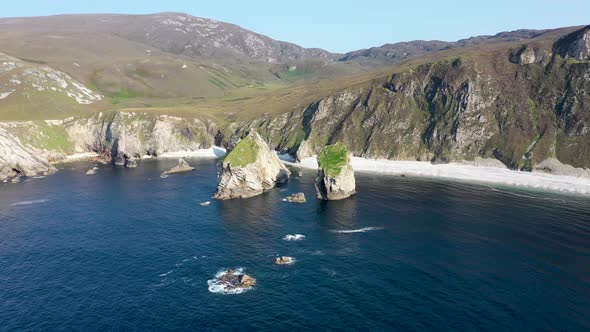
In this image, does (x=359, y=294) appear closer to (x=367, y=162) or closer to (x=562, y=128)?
(x=367, y=162)

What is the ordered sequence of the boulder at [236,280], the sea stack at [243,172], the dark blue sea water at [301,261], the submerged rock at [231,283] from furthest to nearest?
1. the sea stack at [243,172]
2. the boulder at [236,280]
3. the submerged rock at [231,283]
4. the dark blue sea water at [301,261]

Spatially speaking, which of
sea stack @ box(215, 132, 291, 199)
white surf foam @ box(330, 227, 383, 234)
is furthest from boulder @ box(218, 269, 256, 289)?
sea stack @ box(215, 132, 291, 199)

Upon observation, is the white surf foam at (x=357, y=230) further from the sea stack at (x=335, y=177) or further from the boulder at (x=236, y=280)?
the boulder at (x=236, y=280)

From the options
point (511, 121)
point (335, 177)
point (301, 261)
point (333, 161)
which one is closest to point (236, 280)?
point (301, 261)

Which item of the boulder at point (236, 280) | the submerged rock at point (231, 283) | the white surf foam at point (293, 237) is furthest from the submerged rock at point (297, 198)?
the boulder at point (236, 280)

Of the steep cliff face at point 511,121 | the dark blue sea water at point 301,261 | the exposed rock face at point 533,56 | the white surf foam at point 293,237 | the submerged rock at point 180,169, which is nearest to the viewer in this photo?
the dark blue sea water at point 301,261

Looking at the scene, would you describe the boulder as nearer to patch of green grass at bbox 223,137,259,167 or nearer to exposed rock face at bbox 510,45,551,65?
patch of green grass at bbox 223,137,259,167

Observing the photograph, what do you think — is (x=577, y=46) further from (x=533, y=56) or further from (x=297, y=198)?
(x=297, y=198)
